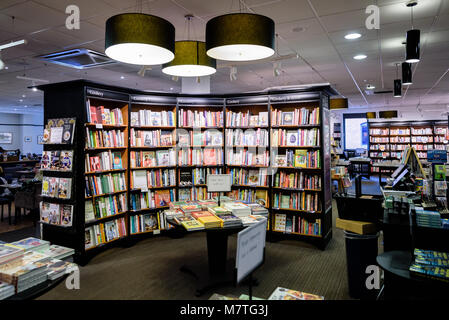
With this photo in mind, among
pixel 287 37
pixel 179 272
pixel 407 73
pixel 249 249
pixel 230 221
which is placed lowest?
pixel 179 272

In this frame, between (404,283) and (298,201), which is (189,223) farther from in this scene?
(298,201)

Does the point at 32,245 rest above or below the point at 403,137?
below

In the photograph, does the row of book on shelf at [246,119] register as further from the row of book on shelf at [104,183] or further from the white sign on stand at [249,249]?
the white sign on stand at [249,249]

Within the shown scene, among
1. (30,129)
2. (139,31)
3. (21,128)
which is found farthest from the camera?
(30,129)

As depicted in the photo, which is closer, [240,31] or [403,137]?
[240,31]

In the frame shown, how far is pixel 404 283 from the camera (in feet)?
7.56

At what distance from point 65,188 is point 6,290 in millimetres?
2720

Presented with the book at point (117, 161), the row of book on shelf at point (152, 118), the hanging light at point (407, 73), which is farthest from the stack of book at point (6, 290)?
the hanging light at point (407, 73)

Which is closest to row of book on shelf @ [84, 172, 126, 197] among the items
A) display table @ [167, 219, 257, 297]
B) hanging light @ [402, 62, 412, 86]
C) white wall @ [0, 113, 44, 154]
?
display table @ [167, 219, 257, 297]

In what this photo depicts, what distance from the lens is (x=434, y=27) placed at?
5.18 m

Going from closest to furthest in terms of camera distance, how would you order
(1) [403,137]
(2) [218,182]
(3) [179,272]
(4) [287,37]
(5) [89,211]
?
(3) [179,272] → (2) [218,182] → (5) [89,211] → (4) [287,37] → (1) [403,137]

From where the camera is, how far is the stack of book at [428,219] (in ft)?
7.67

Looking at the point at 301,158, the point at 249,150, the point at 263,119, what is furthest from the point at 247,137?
the point at 301,158

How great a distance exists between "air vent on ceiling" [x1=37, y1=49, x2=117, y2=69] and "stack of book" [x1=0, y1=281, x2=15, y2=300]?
5.64 meters
